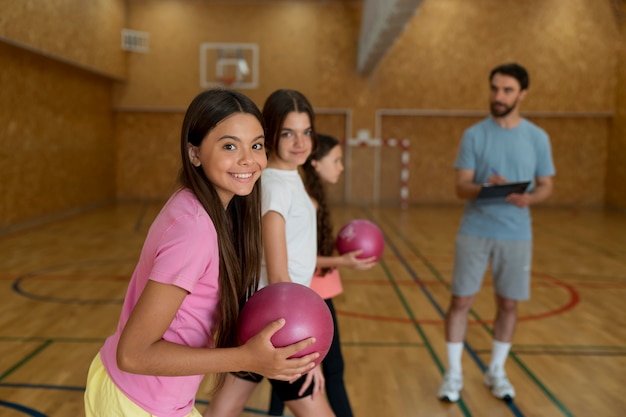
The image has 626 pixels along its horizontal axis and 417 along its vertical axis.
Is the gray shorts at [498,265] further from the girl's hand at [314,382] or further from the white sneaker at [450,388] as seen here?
the girl's hand at [314,382]

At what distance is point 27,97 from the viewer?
8.52 meters

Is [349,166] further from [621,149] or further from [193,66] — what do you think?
[621,149]

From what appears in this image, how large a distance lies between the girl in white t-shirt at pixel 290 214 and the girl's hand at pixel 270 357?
2.02 ft

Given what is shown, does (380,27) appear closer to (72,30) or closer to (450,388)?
(72,30)

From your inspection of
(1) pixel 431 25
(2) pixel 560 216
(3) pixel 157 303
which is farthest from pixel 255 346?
(1) pixel 431 25

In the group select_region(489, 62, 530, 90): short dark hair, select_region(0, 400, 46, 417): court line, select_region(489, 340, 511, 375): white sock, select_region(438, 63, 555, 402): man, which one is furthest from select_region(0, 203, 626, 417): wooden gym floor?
select_region(489, 62, 530, 90): short dark hair

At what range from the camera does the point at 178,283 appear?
3.82 ft

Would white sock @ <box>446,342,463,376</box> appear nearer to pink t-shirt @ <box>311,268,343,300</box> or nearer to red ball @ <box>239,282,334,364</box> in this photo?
pink t-shirt @ <box>311,268,343,300</box>

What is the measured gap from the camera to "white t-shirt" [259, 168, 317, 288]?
1949 mm

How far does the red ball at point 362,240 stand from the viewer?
2594 mm

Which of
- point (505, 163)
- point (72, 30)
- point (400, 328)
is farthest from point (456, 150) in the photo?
point (505, 163)

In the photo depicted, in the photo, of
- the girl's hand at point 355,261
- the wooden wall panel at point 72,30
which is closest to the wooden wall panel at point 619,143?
the wooden wall panel at point 72,30

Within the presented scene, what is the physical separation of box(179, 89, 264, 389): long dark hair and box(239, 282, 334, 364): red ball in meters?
0.05

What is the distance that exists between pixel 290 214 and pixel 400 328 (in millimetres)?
2518
